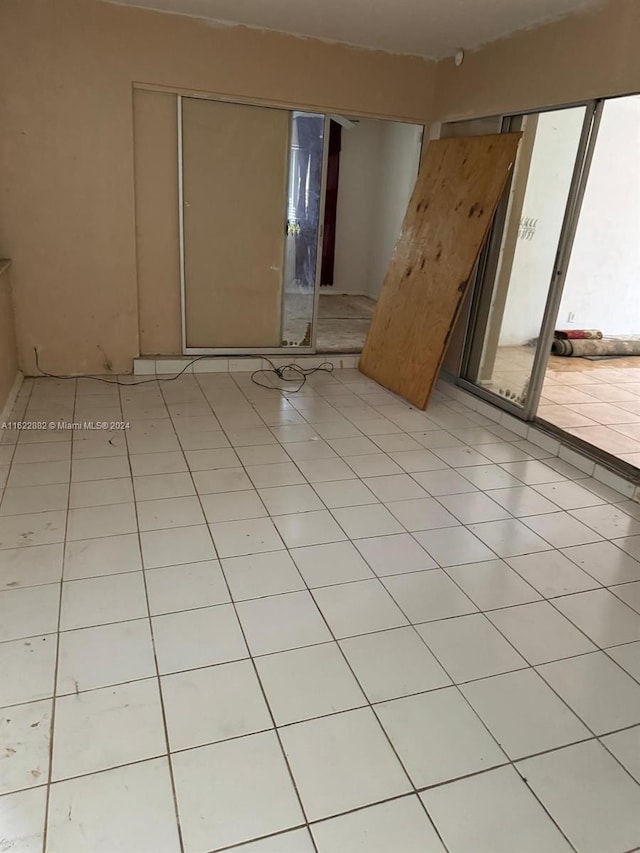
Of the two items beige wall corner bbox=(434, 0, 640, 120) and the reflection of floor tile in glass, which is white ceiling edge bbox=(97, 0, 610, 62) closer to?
beige wall corner bbox=(434, 0, 640, 120)

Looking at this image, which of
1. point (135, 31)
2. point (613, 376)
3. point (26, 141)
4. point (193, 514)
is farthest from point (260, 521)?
point (613, 376)

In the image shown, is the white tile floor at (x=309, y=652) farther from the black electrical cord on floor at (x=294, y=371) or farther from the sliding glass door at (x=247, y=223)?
the sliding glass door at (x=247, y=223)

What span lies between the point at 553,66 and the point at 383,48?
1.56 metres

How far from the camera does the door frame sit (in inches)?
138

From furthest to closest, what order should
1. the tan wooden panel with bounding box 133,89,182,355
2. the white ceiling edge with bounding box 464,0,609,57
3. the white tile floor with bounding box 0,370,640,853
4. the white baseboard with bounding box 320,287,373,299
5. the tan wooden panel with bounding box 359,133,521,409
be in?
the white baseboard with bounding box 320,287,373,299 → the tan wooden panel with bounding box 133,89,182,355 → the tan wooden panel with bounding box 359,133,521,409 → the white ceiling edge with bounding box 464,0,609,57 → the white tile floor with bounding box 0,370,640,853

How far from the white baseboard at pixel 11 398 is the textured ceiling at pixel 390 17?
8.72 ft

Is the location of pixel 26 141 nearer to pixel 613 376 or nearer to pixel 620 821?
pixel 620 821

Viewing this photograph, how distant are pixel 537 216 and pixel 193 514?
122 inches

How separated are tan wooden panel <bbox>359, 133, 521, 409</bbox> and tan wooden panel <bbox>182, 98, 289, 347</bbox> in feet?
3.30

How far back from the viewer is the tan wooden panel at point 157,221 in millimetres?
4383

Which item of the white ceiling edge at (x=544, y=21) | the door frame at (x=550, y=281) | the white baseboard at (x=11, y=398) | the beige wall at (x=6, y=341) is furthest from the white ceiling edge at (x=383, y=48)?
the white baseboard at (x=11, y=398)

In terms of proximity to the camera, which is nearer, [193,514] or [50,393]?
[193,514]

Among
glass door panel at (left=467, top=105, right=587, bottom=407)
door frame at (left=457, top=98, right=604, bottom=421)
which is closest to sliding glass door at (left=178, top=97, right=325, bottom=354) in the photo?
door frame at (left=457, top=98, right=604, bottom=421)

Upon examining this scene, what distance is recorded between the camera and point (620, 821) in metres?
1.53
